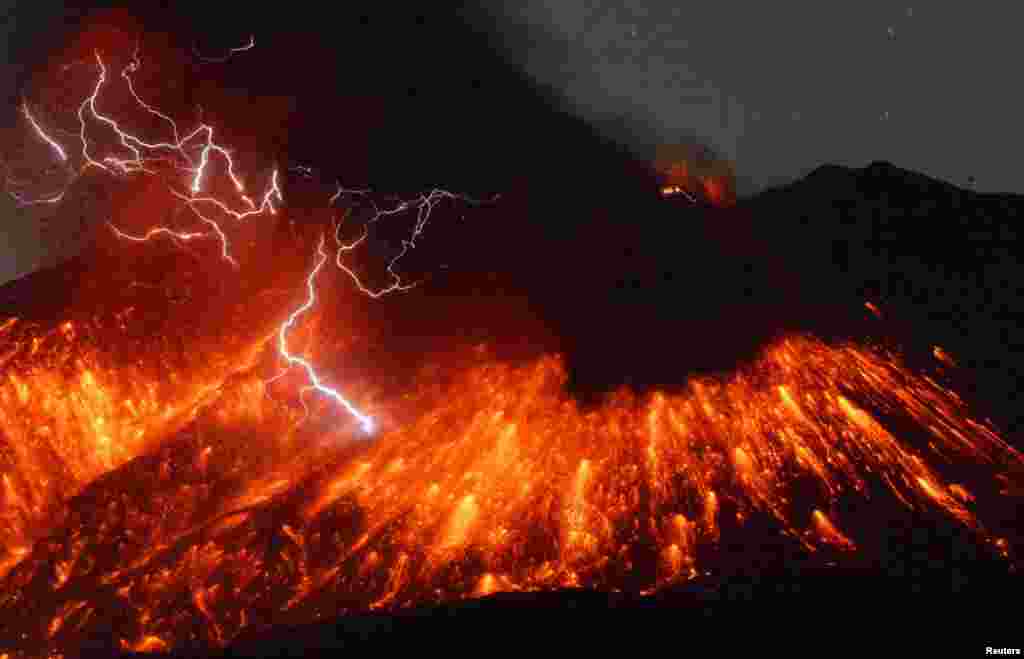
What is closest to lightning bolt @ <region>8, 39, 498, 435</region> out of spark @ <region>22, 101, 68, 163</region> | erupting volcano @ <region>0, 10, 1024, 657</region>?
spark @ <region>22, 101, 68, 163</region>

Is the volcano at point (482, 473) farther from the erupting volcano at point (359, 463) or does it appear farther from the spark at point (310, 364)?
the spark at point (310, 364)

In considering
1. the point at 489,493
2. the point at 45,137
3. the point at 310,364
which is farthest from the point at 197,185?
the point at 489,493

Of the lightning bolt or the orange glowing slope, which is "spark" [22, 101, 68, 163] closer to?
the lightning bolt

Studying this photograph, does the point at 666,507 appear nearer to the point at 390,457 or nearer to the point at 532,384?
the point at 532,384

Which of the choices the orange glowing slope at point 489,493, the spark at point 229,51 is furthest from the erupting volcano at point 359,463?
the spark at point 229,51

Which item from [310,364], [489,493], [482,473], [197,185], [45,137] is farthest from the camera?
[45,137]

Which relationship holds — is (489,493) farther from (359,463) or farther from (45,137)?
(45,137)
